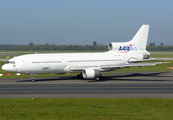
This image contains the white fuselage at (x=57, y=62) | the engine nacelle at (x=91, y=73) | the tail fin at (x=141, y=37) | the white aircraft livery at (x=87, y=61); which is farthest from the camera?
the tail fin at (x=141, y=37)

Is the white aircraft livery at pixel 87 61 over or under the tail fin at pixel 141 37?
under

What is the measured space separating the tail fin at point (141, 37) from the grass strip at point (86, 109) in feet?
82.4

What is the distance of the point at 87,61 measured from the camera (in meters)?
40.9

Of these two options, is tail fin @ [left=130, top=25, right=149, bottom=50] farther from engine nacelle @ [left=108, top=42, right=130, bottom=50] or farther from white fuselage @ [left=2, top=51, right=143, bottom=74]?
white fuselage @ [left=2, top=51, right=143, bottom=74]

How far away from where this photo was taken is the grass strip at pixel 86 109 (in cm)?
1741

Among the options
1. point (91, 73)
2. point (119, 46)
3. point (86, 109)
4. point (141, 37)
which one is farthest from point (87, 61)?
point (86, 109)

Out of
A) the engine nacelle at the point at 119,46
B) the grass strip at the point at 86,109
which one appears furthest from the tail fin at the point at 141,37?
the grass strip at the point at 86,109

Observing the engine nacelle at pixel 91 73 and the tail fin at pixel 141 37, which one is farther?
the tail fin at pixel 141 37

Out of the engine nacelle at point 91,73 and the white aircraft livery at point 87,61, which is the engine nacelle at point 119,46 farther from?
the engine nacelle at point 91,73

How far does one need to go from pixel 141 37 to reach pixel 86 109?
101 ft

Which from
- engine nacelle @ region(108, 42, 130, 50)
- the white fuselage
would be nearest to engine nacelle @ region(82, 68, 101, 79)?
the white fuselage

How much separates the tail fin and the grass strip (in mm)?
25111

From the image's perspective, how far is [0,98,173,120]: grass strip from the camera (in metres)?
17.4

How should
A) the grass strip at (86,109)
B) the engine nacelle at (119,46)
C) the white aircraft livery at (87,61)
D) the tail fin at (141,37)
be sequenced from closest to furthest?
the grass strip at (86,109) → the white aircraft livery at (87,61) → the engine nacelle at (119,46) → the tail fin at (141,37)
